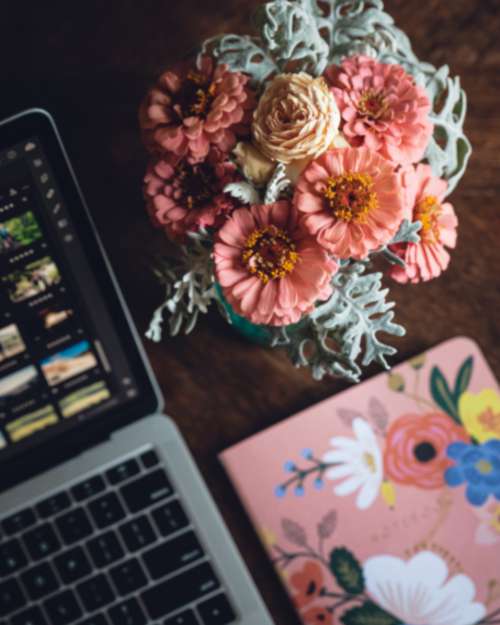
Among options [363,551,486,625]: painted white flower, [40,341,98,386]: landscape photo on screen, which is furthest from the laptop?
[363,551,486,625]: painted white flower

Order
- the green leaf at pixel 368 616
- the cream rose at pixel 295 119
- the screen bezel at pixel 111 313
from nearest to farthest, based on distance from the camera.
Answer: the cream rose at pixel 295 119
the screen bezel at pixel 111 313
the green leaf at pixel 368 616

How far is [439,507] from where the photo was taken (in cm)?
60

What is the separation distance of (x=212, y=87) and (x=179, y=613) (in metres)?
0.41

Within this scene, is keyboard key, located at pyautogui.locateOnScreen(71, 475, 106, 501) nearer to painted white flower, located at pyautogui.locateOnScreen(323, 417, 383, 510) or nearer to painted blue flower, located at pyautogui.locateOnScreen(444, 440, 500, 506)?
painted white flower, located at pyautogui.locateOnScreen(323, 417, 383, 510)

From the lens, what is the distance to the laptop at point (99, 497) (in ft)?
1.76

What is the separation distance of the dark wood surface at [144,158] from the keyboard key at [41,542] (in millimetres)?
135

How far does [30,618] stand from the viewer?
0.56m

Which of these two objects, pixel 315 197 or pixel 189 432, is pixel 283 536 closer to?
pixel 189 432

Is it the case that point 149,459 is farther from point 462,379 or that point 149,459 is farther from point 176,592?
point 462,379

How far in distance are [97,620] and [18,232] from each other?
0.31 metres

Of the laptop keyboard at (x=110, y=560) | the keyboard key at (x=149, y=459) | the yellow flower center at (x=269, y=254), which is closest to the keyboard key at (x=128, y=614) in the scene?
the laptop keyboard at (x=110, y=560)

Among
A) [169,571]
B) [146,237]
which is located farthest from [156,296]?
[169,571]

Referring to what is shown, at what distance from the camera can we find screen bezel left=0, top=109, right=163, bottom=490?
1.56 ft

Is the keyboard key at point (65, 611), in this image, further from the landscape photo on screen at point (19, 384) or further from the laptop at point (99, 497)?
the landscape photo on screen at point (19, 384)
